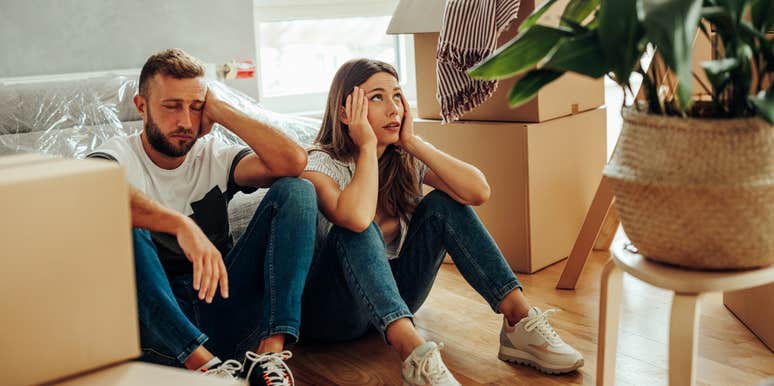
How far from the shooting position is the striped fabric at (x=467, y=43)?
2412 millimetres

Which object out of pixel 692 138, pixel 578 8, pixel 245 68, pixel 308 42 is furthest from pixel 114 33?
pixel 692 138

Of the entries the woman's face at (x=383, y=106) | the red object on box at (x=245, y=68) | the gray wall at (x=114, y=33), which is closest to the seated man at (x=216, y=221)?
the woman's face at (x=383, y=106)

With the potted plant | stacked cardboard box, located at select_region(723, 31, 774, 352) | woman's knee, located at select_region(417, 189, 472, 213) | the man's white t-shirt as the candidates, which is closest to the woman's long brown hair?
woman's knee, located at select_region(417, 189, 472, 213)

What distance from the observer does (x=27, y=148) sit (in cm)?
230

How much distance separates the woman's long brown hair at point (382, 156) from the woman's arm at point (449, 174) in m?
0.05

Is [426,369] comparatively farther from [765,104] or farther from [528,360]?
[765,104]

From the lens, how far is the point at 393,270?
2105mm

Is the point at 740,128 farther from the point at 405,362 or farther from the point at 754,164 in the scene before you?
the point at 405,362

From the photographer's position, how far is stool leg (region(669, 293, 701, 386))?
1120 mm

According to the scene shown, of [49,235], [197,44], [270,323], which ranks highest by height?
[197,44]

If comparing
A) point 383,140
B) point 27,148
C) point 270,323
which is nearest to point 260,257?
point 270,323

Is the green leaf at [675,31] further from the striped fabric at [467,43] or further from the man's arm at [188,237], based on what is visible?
the striped fabric at [467,43]

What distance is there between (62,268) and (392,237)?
1.30m

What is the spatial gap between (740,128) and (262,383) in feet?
3.43
